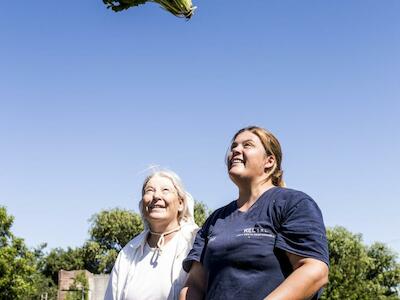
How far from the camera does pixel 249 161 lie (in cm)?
389

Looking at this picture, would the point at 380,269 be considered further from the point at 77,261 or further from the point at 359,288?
the point at 77,261

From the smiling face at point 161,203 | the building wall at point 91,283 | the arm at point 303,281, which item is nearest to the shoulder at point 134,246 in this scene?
the smiling face at point 161,203

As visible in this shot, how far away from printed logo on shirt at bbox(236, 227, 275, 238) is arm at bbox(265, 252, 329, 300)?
0.80 feet

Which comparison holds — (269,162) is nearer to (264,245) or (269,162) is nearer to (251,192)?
(251,192)

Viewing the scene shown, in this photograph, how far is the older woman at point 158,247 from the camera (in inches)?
181

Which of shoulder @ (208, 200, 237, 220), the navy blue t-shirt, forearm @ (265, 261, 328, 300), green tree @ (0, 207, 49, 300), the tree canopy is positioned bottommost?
forearm @ (265, 261, 328, 300)

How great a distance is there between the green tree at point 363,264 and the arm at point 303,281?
30.9 meters

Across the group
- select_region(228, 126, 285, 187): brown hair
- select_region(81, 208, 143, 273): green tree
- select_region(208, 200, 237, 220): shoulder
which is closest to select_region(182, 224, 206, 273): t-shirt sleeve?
select_region(208, 200, 237, 220): shoulder

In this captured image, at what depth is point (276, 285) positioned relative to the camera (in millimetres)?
3465

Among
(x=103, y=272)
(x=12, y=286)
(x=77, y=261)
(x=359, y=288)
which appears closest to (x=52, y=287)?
(x=77, y=261)

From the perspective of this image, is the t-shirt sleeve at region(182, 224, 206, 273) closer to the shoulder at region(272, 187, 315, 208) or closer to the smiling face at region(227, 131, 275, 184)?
the smiling face at region(227, 131, 275, 184)

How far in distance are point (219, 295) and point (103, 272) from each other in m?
53.0

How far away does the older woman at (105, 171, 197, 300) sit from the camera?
461cm

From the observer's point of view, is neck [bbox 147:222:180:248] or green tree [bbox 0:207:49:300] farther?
green tree [bbox 0:207:49:300]
